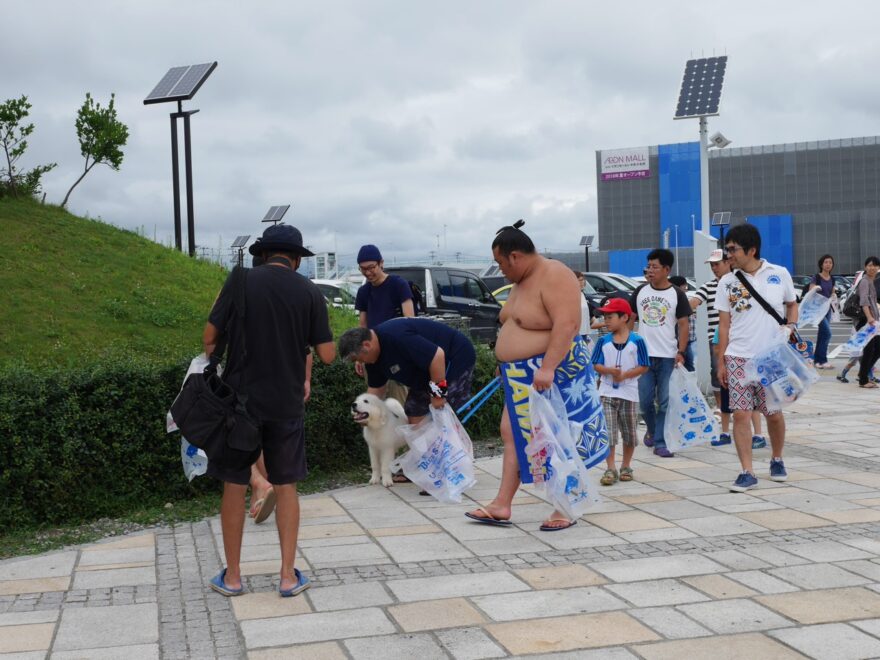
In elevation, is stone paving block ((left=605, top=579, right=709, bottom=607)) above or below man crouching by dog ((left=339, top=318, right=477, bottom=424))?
below

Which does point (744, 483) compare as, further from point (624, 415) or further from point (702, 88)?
point (702, 88)

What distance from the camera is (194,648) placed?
3.83 m

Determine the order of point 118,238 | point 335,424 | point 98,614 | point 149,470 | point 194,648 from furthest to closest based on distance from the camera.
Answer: point 118,238 < point 335,424 < point 149,470 < point 98,614 < point 194,648

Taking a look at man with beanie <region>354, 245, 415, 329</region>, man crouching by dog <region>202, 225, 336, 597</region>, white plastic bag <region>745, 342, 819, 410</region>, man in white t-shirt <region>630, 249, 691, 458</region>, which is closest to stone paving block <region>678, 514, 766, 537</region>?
white plastic bag <region>745, 342, 819, 410</region>

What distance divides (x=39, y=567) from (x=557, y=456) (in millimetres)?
2859

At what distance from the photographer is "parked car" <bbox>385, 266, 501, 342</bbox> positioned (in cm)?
1530

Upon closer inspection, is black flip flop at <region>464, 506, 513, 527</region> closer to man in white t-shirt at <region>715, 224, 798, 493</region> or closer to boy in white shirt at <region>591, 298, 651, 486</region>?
boy in white shirt at <region>591, 298, 651, 486</region>

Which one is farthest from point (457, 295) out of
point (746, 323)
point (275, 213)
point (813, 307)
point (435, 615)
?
point (275, 213)

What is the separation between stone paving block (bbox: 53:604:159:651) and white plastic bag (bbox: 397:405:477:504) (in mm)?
2476

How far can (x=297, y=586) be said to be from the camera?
4.50 meters

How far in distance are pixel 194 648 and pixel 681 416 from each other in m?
4.92

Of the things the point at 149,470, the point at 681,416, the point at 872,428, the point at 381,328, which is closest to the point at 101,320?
the point at 149,470

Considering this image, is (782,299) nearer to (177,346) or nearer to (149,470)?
(149,470)

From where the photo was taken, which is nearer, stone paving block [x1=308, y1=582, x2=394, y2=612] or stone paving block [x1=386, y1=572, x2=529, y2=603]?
stone paving block [x1=308, y1=582, x2=394, y2=612]
